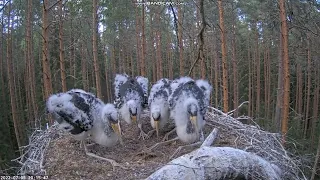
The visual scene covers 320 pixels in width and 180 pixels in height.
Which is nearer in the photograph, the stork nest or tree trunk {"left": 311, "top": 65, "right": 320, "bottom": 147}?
the stork nest

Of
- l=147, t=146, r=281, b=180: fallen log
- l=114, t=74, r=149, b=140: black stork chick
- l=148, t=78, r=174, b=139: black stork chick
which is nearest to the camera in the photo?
l=147, t=146, r=281, b=180: fallen log

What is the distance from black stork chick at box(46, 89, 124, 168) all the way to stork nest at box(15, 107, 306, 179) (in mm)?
224

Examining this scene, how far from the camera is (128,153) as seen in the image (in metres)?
5.08

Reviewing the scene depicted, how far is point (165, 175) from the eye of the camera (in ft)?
9.62

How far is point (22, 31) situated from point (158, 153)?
1945 cm

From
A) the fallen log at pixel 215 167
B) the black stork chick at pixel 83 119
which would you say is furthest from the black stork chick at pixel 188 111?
the fallen log at pixel 215 167

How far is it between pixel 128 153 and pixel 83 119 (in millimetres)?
865

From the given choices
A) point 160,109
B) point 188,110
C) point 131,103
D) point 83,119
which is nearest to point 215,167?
point 188,110

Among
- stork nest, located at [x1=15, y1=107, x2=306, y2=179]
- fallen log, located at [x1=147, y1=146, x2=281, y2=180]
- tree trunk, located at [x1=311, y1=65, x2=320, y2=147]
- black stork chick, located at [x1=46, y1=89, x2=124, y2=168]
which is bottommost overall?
tree trunk, located at [x1=311, y1=65, x2=320, y2=147]

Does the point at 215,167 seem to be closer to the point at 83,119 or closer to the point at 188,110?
the point at 188,110

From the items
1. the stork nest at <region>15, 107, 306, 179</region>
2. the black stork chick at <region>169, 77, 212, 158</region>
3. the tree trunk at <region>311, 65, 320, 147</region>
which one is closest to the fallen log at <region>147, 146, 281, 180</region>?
the stork nest at <region>15, 107, 306, 179</region>

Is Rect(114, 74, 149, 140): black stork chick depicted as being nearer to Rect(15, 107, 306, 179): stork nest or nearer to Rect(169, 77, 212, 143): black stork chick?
Rect(15, 107, 306, 179): stork nest

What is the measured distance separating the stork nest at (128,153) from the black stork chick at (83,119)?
0.22 meters

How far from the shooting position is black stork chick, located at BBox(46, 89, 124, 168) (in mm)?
4793
